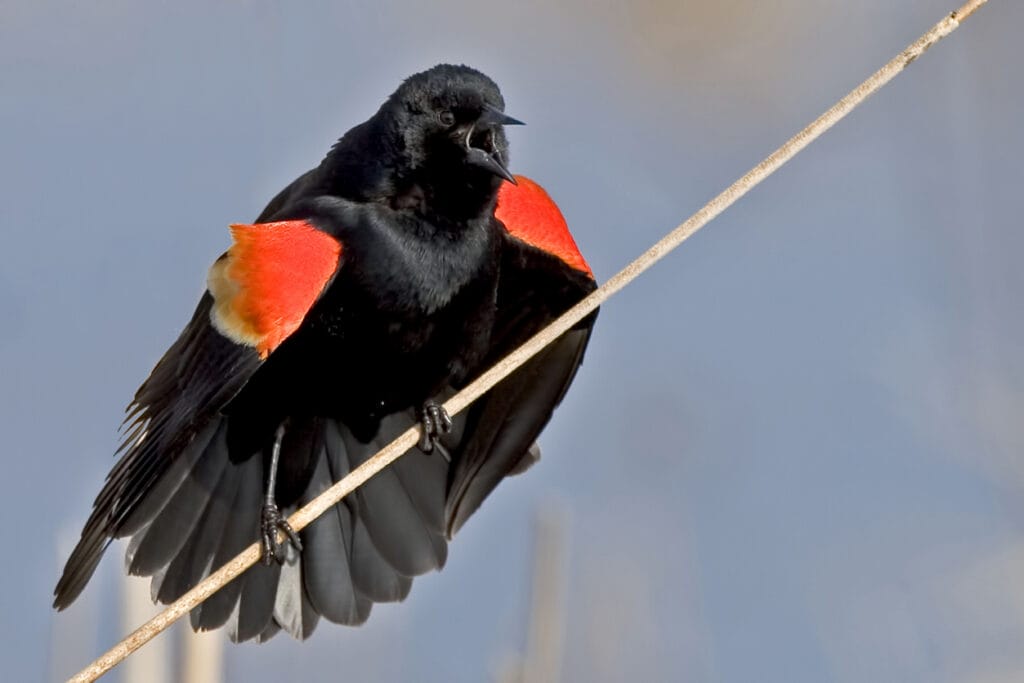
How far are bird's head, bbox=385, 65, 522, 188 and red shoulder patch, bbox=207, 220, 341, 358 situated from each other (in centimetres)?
25

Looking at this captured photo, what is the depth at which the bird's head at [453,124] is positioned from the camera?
2.49m

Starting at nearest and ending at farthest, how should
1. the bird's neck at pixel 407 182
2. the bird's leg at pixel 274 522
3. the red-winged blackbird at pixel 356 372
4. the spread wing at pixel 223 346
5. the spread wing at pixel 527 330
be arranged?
the spread wing at pixel 223 346, the red-winged blackbird at pixel 356 372, the bird's neck at pixel 407 182, the spread wing at pixel 527 330, the bird's leg at pixel 274 522

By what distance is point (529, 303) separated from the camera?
8.86 ft

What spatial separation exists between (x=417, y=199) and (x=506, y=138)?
19 centimetres

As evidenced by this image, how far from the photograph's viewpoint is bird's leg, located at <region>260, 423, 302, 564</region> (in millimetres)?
2740

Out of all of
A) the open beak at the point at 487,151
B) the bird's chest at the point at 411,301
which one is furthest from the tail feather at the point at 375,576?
the open beak at the point at 487,151

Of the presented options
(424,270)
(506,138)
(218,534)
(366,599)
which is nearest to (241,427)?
(218,534)

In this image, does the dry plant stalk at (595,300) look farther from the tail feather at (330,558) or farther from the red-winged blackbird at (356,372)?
the tail feather at (330,558)

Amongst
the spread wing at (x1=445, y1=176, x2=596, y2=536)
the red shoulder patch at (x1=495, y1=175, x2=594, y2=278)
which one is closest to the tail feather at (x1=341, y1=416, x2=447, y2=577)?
the spread wing at (x1=445, y1=176, x2=596, y2=536)

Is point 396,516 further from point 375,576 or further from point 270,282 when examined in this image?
point 270,282

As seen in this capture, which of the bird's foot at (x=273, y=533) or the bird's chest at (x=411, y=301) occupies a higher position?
the bird's chest at (x=411, y=301)

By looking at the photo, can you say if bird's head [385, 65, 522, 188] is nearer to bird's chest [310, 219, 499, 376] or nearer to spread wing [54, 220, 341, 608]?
bird's chest [310, 219, 499, 376]

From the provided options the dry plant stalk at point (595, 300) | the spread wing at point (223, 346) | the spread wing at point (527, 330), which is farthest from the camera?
the spread wing at point (527, 330)

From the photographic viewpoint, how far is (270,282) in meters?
2.36
